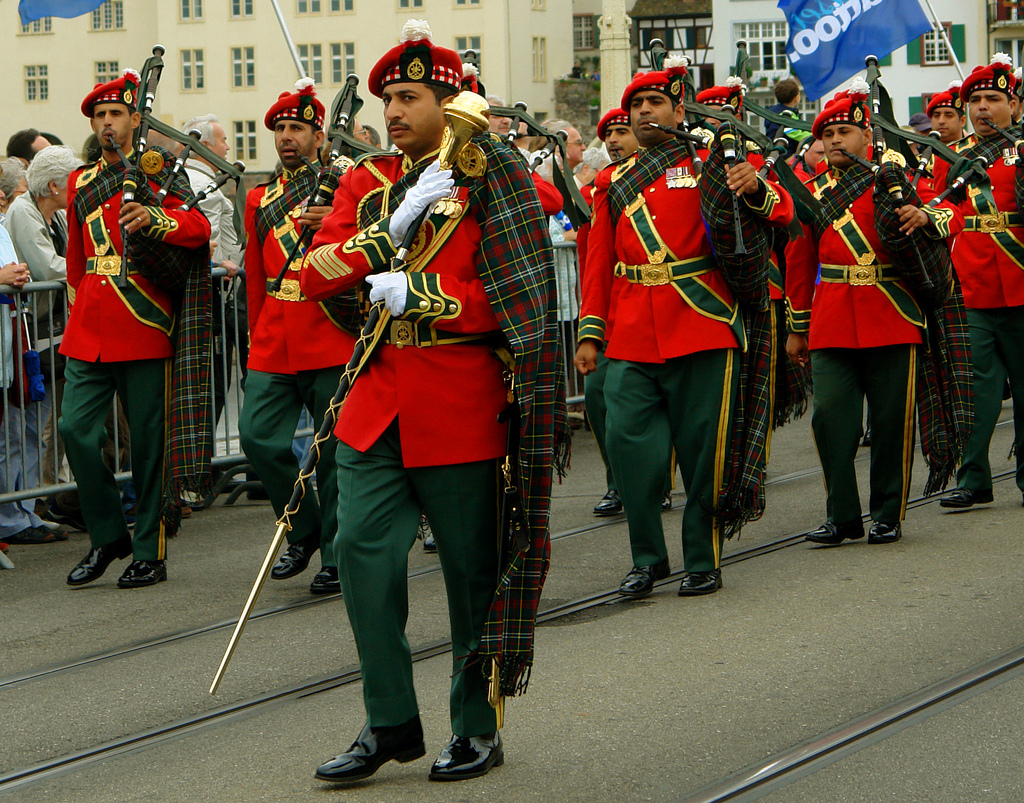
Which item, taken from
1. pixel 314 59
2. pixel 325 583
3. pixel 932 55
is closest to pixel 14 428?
pixel 325 583

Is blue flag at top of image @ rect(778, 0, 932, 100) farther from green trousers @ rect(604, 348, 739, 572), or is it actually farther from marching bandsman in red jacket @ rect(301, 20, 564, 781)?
marching bandsman in red jacket @ rect(301, 20, 564, 781)

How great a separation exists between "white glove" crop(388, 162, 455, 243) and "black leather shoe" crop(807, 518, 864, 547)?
3975 mm

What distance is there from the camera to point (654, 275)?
676 centimetres

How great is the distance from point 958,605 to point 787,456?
4.59m

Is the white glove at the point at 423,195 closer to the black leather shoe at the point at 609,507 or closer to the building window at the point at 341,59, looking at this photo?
the black leather shoe at the point at 609,507

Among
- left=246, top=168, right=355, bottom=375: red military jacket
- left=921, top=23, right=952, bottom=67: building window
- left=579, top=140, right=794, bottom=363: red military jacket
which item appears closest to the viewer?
left=579, top=140, right=794, bottom=363: red military jacket

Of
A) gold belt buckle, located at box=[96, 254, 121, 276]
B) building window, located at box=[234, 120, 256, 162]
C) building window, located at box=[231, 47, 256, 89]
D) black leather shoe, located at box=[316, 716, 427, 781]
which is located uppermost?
building window, located at box=[231, 47, 256, 89]

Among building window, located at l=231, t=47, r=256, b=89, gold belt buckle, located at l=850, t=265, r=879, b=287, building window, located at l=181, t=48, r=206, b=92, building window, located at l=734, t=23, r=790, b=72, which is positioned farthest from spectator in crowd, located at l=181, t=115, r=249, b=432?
building window, located at l=734, t=23, r=790, b=72

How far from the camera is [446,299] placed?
171 inches

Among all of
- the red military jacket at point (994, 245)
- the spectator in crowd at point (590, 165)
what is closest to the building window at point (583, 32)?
the spectator in crowd at point (590, 165)

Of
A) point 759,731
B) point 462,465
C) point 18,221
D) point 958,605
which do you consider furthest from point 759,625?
point 18,221

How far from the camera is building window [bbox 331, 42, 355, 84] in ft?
216

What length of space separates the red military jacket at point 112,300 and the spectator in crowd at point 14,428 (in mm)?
1054

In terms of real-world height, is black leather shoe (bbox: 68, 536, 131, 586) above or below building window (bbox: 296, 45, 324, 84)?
below
